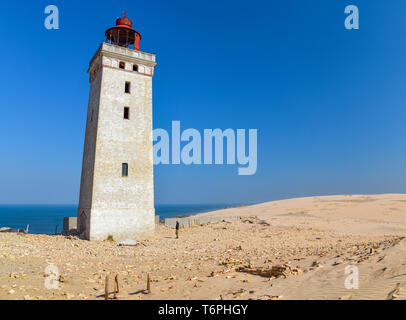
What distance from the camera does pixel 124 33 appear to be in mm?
24891

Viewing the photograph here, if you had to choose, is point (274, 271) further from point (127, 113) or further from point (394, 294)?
point (127, 113)

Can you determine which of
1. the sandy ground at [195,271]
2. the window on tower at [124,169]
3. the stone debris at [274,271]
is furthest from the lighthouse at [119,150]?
the stone debris at [274,271]

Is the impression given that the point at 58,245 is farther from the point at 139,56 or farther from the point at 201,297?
the point at 139,56

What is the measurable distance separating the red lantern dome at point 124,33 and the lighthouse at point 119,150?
0.17 metres

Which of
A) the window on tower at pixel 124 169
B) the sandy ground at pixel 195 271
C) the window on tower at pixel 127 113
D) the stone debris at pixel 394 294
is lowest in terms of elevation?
the sandy ground at pixel 195 271

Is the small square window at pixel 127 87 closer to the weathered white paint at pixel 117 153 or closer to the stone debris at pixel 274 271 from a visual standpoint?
the weathered white paint at pixel 117 153

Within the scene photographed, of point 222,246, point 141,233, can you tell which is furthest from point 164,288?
point 141,233

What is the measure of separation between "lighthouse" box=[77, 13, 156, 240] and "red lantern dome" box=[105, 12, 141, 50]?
167mm

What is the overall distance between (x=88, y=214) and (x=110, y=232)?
7.20ft

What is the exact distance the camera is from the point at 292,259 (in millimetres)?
13438

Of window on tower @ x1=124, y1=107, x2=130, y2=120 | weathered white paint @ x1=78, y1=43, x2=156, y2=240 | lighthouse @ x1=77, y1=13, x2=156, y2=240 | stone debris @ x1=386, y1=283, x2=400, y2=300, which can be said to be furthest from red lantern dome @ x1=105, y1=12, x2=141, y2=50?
stone debris @ x1=386, y1=283, x2=400, y2=300

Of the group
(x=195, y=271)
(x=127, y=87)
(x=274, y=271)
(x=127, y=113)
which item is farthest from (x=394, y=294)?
(x=127, y=87)

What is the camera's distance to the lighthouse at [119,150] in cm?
2095

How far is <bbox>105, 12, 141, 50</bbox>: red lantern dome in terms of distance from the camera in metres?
24.3
